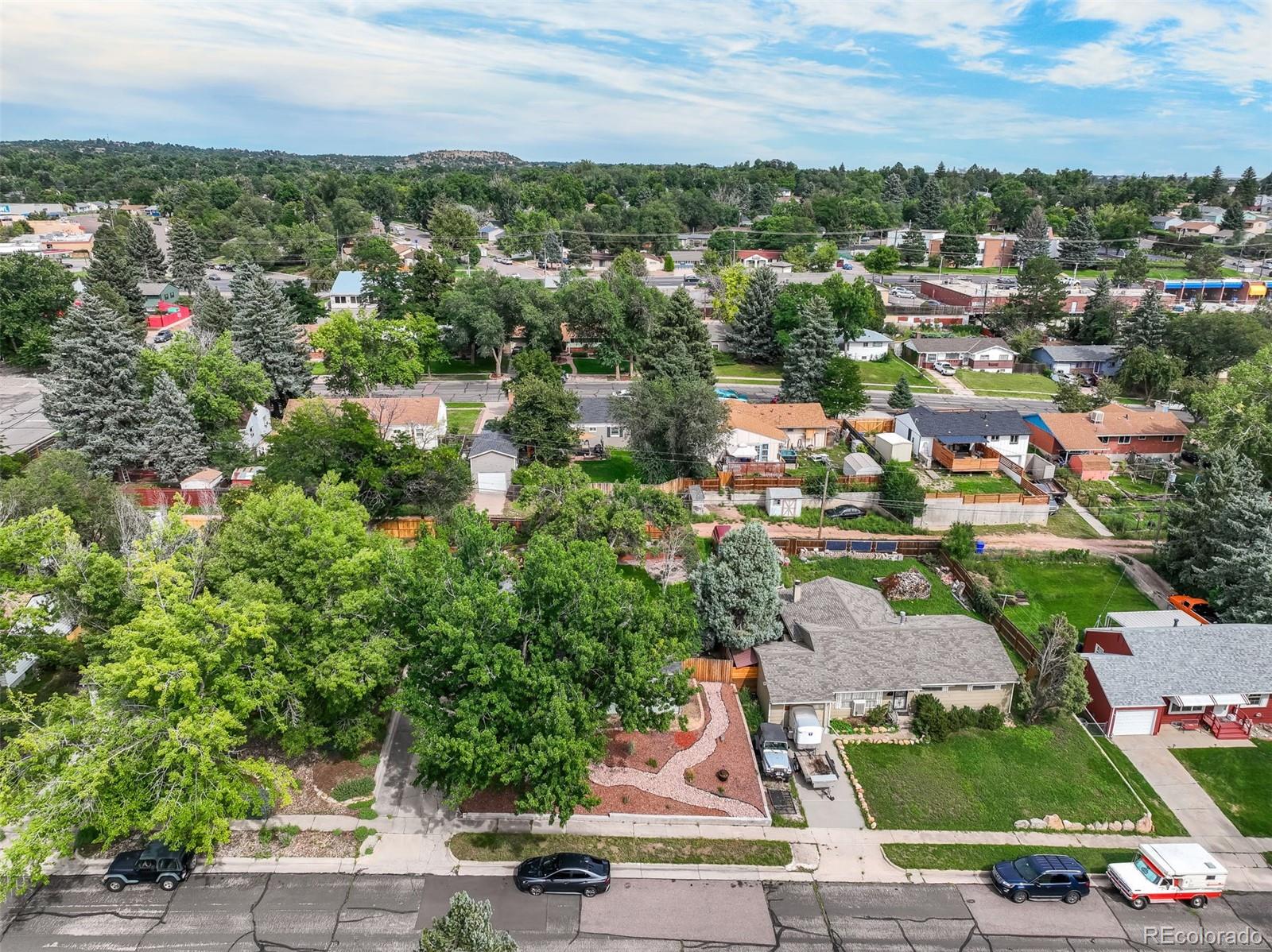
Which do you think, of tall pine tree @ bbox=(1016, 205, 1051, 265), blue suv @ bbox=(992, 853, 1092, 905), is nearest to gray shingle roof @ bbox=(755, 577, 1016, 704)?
blue suv @ bbox=(992, 853, 1092, 905)

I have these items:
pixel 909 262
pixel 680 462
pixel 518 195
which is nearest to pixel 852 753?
pixel 680 462

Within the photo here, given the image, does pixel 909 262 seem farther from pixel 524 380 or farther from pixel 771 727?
pixel 771 727

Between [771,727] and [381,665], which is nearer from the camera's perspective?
[381,665]

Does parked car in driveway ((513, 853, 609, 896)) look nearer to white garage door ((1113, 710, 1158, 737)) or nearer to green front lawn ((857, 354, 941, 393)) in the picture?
white garage door ((1113, 710, 1158, 737))

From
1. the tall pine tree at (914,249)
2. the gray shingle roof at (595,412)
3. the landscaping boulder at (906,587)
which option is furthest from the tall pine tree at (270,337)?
the tall pine tree at (914,249)

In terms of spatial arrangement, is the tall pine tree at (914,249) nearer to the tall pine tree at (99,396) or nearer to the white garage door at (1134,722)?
the white garage door at (1134,722)

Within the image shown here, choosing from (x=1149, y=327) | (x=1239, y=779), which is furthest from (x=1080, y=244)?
(x=1239, y=779)
